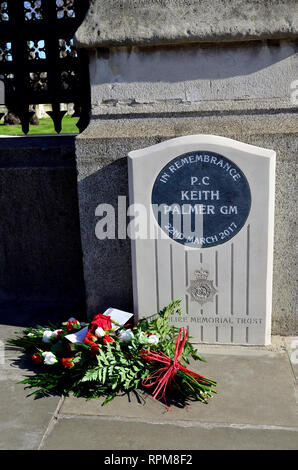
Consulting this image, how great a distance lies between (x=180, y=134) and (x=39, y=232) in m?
1.63

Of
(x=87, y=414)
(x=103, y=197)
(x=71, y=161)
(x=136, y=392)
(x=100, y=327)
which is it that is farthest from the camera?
(x=71, y=161)

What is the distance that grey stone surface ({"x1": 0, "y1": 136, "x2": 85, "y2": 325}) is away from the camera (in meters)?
4.32

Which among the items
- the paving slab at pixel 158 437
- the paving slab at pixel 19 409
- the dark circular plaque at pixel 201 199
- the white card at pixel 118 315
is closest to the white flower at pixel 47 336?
the paving slab at pixel 19 409

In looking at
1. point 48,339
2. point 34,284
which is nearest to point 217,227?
point 48,339

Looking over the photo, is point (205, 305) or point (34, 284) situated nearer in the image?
point (205, 305)

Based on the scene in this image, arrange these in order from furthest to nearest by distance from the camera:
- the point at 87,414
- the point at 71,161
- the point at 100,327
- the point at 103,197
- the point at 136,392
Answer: the point at 71,161
the point at 103,197
the point at 100,327
the point at 136,392
the point at 87,414

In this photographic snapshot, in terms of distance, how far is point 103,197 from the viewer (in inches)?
145

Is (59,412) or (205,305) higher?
(205,305)

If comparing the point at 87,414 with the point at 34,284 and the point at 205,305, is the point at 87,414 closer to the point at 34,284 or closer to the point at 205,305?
the point at 205,305

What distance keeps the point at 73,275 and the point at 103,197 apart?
1.07 meters

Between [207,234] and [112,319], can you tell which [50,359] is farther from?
[207,234]

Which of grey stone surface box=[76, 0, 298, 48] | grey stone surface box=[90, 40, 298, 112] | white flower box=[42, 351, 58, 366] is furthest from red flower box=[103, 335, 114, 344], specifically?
grey stone surface box=[76, 0, 298, 48]

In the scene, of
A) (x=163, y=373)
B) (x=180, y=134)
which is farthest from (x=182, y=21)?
(x=163, y=373)

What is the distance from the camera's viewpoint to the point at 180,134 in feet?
11.5
